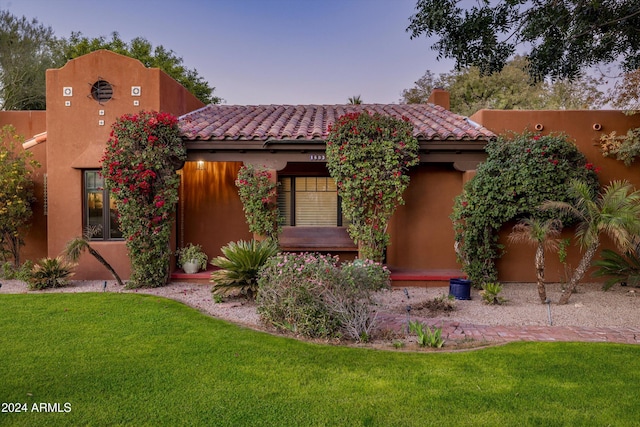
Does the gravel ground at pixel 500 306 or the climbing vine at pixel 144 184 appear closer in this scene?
the gravel ground at pixel 500 306

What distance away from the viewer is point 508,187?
9125 mm

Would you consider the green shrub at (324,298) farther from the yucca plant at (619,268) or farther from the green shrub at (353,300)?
the yucca plant at (619,268)

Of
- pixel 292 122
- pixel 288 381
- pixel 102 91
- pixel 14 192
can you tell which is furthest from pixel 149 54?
pixel 288 381

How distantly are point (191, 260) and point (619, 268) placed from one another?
10027 mm

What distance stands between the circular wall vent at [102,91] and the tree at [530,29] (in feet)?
24.4

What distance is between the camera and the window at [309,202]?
40.8 feet

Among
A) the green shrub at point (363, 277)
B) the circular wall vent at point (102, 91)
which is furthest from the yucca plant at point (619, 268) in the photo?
the circular wall vent at point (102, 91)

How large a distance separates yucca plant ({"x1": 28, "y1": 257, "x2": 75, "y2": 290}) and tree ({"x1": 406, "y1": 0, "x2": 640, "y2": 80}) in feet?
30.5

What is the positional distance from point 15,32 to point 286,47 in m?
17.8

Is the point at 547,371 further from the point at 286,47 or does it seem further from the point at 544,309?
the point at 286,47

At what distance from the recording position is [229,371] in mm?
4746

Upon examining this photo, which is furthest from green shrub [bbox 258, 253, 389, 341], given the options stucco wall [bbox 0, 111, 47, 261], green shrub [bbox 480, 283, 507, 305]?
stucco wall [bbox 0, 111, 47, 261]

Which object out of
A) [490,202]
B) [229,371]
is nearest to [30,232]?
[229,371]

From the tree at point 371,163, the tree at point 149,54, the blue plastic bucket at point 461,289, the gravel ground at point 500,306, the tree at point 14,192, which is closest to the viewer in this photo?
the gravel ground at point 500,306
